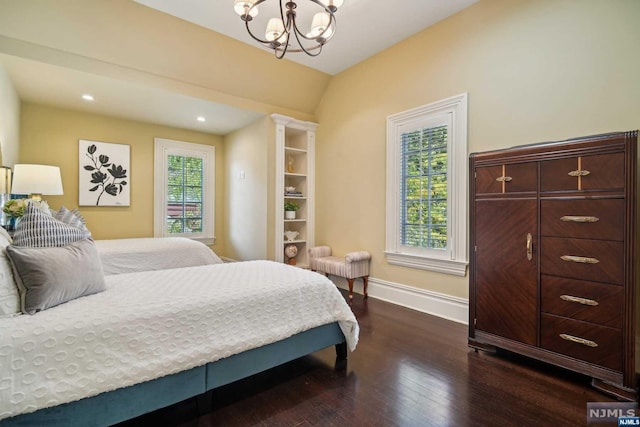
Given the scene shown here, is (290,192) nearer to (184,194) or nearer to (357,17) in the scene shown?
(184,194)

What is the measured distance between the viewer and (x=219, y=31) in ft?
10.9

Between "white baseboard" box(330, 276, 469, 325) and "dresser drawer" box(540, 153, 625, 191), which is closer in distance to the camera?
"dresser drawer" box(540, 153, 625, 191)

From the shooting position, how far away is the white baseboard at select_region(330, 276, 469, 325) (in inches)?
121

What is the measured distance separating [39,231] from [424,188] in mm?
3282

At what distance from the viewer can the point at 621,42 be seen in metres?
2.15

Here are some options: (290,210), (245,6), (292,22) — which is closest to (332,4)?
(292,22)

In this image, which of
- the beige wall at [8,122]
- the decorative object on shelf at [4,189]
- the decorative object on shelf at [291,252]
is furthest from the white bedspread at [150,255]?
the beige wall at [8,122]

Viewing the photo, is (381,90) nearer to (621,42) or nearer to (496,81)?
(496,81)

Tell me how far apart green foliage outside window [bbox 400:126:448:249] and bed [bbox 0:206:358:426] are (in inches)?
64.8

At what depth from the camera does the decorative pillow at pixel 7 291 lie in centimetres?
131

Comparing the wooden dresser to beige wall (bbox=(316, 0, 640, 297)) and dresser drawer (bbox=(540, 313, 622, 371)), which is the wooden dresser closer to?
dresser drawer (bbox=(540, 313, 622, 371))

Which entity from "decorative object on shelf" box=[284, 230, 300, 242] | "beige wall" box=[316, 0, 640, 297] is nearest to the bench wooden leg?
"beige wall" box=[316, 0, 640, 297]

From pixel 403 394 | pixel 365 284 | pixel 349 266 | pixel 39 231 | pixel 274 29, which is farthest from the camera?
pixel 365 284

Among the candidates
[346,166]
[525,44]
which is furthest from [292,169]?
[525,44]
